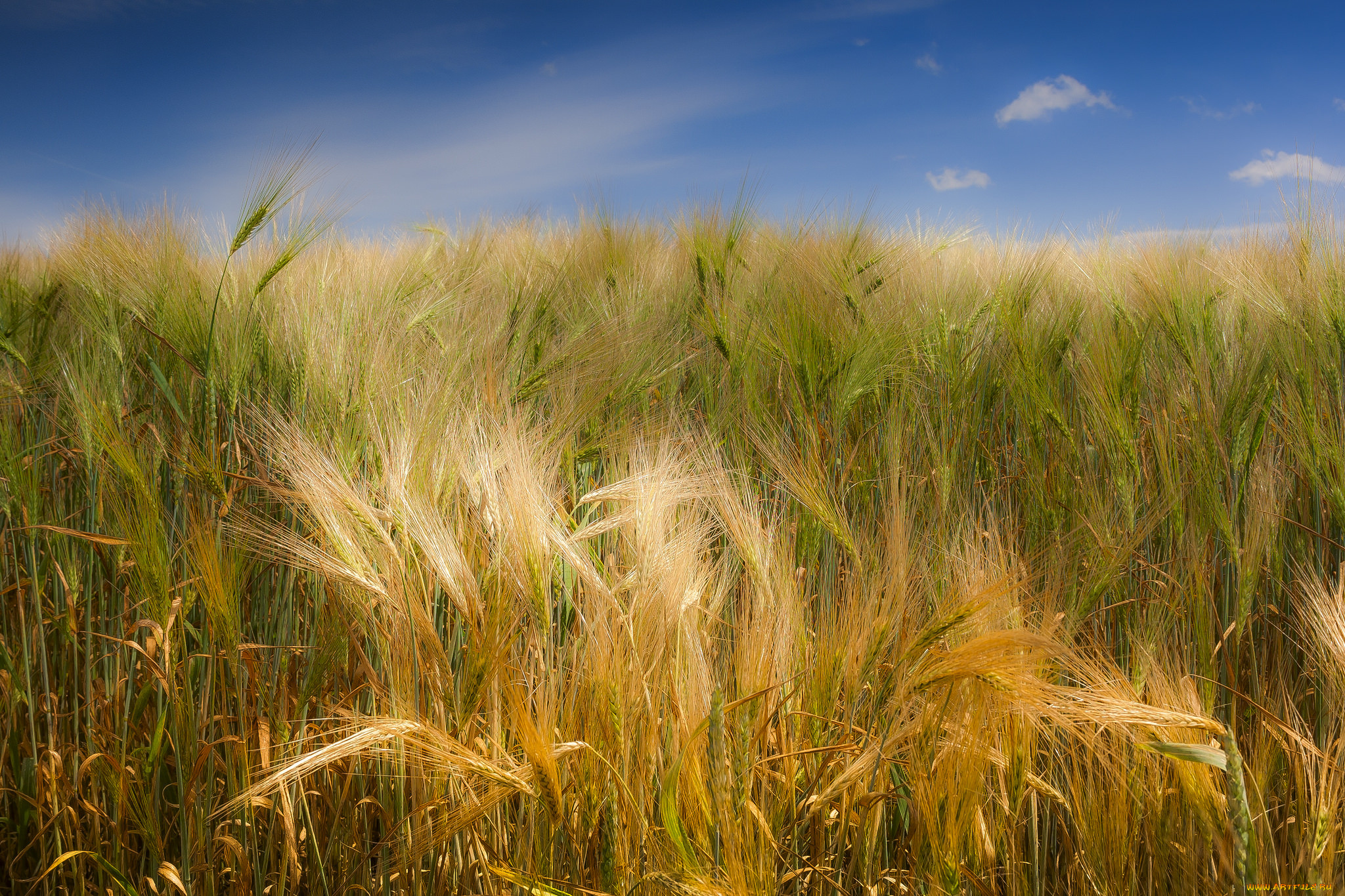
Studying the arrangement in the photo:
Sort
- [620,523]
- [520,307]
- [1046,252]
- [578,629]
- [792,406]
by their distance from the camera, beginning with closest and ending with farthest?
[620,523]
[578,629]
[792,406]
[520,307]
[1046,252]

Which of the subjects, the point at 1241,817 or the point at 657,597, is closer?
the point at 1241,817

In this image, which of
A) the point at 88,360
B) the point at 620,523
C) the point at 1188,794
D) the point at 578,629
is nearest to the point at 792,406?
the point at 578,629

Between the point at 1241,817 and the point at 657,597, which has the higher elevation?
the point at 657,597

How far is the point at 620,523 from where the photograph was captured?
99 centimetres

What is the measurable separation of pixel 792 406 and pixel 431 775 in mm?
1216

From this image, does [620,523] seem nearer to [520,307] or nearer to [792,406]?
[792,406]

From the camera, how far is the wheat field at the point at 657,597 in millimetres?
847

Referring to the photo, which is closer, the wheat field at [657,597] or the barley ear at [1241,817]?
the barley ear at [1241,817]

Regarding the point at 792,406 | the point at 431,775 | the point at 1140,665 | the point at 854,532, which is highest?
the point at 792,406

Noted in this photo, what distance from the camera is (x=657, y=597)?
85 centimetres

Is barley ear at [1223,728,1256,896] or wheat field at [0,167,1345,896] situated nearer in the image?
barley ear at [1223,728,1256,896]

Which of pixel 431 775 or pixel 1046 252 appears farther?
pixel 1046 252

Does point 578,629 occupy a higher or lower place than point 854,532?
lower

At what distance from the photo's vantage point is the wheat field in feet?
2.78
